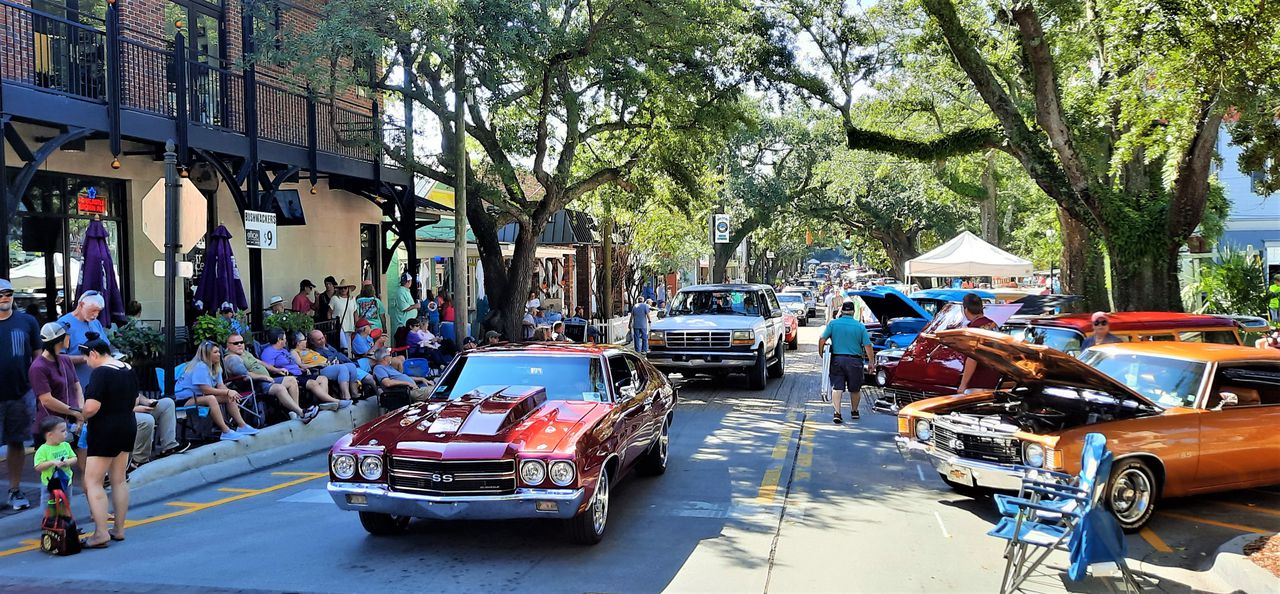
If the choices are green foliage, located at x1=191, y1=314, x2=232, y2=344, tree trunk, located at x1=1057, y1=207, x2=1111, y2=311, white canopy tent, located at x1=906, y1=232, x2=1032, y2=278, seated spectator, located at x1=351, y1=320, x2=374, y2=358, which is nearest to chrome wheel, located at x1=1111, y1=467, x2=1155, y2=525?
green foliage, located at x1=191, y1=314, x2=232, y2=344

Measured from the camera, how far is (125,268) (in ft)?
48.8

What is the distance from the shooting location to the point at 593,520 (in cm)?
667

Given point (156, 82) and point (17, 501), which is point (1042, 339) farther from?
point (156, 82)

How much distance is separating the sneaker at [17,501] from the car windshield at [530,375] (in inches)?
138

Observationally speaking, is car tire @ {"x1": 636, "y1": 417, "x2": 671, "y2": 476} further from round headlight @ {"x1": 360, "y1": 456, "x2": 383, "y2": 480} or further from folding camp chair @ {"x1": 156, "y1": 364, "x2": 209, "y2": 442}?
folding camp chair @ {"x1": 156, "y1": 364, "x2": 209, "y2": 442}

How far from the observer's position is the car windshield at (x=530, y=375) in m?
7.95

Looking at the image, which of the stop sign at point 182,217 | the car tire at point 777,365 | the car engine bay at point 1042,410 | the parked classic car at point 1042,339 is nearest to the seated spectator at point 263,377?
the stop sign at point 182,217

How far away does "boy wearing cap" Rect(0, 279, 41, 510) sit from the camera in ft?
26.6

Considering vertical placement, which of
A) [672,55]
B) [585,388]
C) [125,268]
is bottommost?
[585,388]

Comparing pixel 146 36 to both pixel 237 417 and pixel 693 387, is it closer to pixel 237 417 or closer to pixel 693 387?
pixel 237 417

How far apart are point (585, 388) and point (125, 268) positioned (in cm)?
1033

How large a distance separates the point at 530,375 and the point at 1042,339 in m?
6.56

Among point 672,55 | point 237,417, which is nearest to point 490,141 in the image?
point 672,55

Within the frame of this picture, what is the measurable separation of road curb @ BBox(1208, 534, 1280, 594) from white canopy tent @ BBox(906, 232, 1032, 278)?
18095 mm
